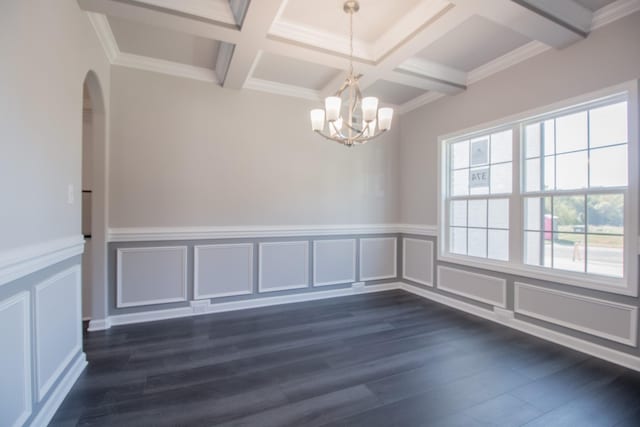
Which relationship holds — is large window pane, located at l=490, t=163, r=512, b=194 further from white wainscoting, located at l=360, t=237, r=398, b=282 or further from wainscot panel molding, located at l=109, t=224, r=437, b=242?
white wainscoting, located at l=360, t=237, r=398, b=282

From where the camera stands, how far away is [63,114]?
1.99 metres

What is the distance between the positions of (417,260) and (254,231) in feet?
8.03

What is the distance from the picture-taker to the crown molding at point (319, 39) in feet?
8.82

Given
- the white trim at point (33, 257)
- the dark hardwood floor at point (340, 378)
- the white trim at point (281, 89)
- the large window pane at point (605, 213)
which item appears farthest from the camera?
the white trim at point (281, 89)

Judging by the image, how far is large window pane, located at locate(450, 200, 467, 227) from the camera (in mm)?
3979

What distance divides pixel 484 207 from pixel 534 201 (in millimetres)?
587

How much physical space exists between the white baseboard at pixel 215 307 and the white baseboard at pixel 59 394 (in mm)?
860

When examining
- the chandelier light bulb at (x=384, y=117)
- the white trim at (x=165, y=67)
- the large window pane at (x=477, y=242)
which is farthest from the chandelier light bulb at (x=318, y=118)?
the large window pane at (x=477, y=242)

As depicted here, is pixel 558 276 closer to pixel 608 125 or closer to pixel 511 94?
pixel 608 125

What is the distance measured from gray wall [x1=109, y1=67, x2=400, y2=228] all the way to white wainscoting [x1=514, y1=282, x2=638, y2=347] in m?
2.17

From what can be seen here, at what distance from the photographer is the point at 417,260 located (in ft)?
14.9

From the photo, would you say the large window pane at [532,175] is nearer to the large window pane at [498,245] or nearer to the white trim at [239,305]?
the large window pane at [498,245]

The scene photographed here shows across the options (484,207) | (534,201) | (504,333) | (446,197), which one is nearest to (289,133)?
(446,197)

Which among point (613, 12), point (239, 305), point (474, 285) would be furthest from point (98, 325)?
point (613, 12)
